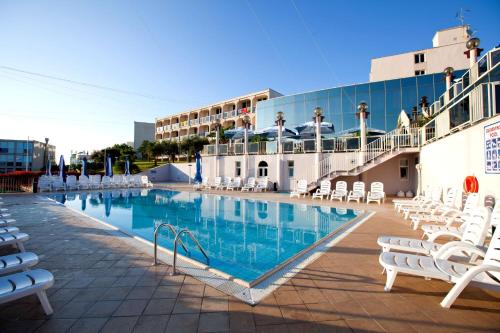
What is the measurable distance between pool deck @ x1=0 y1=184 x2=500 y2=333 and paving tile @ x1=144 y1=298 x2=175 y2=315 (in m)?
0.01

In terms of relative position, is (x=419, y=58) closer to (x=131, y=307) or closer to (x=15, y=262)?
(x=131, y=307)

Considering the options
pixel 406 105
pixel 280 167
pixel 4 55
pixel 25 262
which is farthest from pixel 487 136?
pixel 4 55

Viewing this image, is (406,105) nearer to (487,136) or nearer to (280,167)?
(280,167)

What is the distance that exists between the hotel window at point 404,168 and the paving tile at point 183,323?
52.0ft

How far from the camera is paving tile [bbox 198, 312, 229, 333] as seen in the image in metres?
2.29

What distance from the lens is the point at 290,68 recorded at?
56.6ft

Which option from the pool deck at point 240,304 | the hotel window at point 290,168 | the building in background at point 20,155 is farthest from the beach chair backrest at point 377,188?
the building in background at point 20,155

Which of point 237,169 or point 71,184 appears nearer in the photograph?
point 71,184

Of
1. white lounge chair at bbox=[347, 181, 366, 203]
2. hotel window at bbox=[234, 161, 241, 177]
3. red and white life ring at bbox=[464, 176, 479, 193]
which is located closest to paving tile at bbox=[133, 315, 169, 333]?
red and white life ring at bbox=[464, 176, 479, 193]

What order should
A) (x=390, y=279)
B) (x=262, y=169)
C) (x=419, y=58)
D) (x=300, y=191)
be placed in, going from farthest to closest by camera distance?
(x=419, y=58) < (x=262, y=169) < (x=300, y=191) < (x=390, y=279)

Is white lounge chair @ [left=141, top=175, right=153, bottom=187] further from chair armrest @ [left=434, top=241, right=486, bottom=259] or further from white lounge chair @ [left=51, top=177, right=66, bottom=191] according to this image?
chair armrest @ [left=434, top=241, right=486, bottom=259]

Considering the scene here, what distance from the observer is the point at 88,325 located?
2.37 meters

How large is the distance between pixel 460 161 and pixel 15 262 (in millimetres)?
10142

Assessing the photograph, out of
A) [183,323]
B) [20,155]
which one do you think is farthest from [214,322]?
[20,155]
